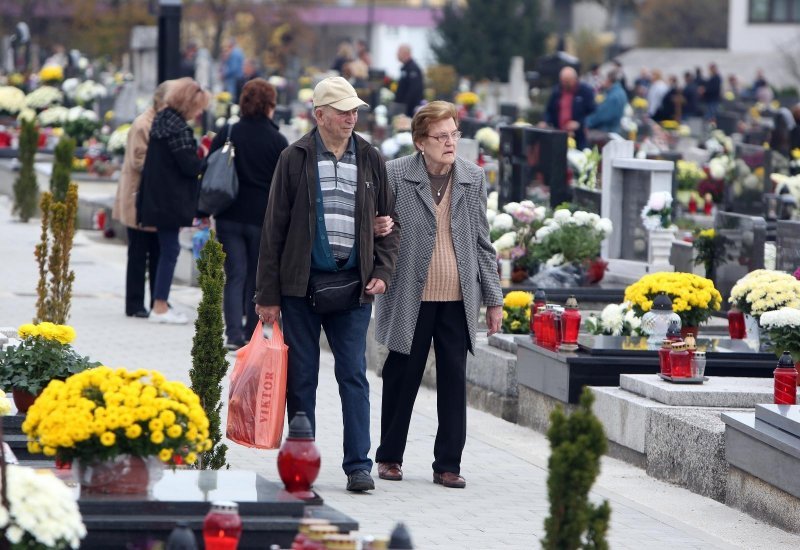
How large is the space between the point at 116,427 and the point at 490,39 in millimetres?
67491

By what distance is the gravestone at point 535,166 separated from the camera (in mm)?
17531

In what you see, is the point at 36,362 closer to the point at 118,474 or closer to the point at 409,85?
the point at 118,474

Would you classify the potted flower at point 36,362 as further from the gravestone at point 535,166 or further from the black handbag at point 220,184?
the gravestone at point 535,166

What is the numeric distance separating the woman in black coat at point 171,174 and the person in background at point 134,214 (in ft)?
0.74

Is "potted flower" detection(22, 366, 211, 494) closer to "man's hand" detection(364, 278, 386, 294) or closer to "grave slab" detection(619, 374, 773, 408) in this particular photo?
"man's hand" detection(364, 278, 386, 294)

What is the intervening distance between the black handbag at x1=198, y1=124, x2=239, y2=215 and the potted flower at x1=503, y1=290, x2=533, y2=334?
6.31ft

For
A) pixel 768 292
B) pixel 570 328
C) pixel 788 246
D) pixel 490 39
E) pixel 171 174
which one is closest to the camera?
pixel 570 328

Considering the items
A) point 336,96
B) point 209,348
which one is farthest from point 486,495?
point 336,96

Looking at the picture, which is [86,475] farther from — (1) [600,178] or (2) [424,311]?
(1) [600,178]

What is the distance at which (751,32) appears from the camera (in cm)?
8512

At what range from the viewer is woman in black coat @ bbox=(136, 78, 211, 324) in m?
13.5

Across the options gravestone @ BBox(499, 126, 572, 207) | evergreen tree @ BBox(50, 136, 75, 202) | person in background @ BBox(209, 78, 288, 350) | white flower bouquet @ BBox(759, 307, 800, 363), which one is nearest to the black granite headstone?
gravestone @ BBox(499, 126, 572, 207)

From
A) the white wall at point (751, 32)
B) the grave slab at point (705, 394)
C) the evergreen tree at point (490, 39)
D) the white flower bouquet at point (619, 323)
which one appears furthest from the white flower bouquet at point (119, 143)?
the white wall at point (751, 32)

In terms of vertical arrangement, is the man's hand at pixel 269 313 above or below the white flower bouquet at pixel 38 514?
above
